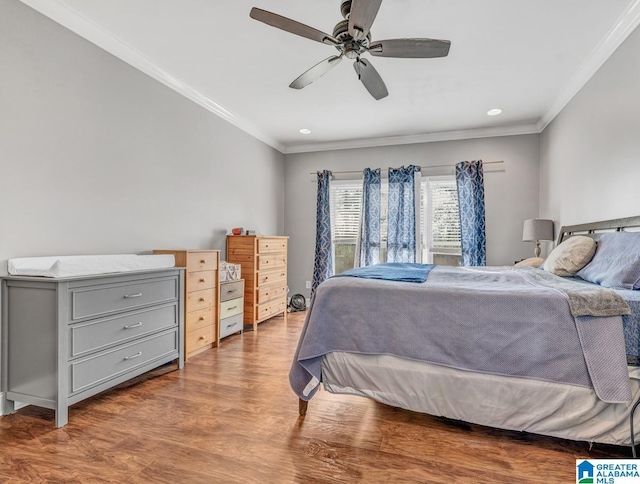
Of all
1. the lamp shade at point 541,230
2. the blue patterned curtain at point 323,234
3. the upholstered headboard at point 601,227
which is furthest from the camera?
the blue patterned curtain at point 323,234

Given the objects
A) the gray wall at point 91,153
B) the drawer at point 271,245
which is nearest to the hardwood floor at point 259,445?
the gray wall at point 91,153

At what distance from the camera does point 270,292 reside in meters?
4.59

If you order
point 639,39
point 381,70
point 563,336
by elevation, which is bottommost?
point 563,336

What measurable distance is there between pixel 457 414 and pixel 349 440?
596mm

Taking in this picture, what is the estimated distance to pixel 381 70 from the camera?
3.14m

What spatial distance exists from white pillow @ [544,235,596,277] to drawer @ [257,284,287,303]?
306cm

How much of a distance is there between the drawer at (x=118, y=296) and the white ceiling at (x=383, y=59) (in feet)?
6.04

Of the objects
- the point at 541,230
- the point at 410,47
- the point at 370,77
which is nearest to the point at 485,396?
the point at 410,47

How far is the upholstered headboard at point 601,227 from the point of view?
2383 mm

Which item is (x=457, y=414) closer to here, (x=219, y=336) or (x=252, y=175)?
(x=219, y=336)

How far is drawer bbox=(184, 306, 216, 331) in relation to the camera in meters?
3.12

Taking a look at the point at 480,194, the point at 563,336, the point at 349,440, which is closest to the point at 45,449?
the point at 349,440

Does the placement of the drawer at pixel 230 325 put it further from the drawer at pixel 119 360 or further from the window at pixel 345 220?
the window at pixel 345 220

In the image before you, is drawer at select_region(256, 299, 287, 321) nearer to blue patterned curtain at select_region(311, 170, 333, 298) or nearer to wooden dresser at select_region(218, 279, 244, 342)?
wooden dresser at select_region(218, 279, 244, 342)
